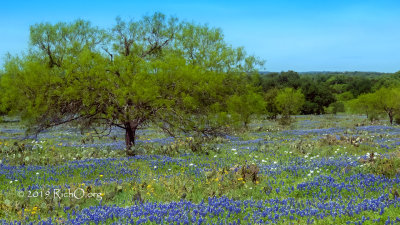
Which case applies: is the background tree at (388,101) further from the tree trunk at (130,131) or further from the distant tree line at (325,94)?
the tree trunk at (130,131)

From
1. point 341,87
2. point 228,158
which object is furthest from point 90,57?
point 341,87

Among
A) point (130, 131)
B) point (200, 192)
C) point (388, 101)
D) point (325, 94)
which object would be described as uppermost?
point (325, 94)

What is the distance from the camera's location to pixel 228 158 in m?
13.5

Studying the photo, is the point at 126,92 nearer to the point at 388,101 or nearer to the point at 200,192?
the point at 200,192

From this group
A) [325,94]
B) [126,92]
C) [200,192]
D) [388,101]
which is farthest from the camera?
[325,94]

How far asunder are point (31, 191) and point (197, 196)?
421 centimetres

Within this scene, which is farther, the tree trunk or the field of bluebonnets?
the tree trunk

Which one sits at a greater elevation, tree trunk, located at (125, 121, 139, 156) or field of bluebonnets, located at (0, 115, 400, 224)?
tree trunk, located at (125, 121, 139, 156)

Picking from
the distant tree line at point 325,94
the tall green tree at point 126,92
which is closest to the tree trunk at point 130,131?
the tall green tree at point 126,92

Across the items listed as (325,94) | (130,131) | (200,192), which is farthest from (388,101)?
(325,94)

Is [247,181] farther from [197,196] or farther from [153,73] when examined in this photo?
[153,73]

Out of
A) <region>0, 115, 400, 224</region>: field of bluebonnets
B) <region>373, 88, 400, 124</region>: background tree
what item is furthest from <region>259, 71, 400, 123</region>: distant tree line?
<region>0, 115, 400, 224</region>: field of bluebonnets

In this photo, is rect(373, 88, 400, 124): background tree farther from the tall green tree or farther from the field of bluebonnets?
the field of bluebonnets

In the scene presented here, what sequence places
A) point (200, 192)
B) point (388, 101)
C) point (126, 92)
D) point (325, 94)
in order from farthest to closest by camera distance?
point (325, 94)
point (388, 101)
point (126, 92)
point (200, 192)
